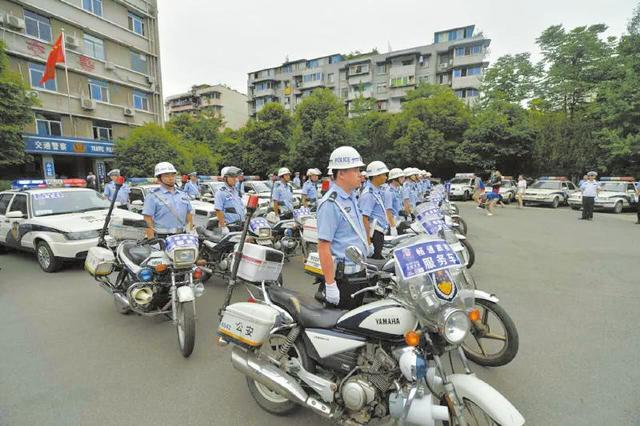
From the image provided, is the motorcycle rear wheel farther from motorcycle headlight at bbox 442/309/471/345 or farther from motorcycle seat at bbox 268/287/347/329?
motorcycle headlight at bbox 442/309/471/345

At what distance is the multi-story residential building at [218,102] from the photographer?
61.8 meters

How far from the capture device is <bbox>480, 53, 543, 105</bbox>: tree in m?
29.9

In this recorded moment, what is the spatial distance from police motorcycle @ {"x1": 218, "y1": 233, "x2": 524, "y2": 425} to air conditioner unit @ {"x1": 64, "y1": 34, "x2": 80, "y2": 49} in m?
26.5

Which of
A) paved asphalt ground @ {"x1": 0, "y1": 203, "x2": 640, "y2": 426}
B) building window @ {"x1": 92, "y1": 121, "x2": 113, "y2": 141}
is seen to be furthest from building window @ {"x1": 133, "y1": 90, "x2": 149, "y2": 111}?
paved asphalt ground @ {"x1": 0, "y1": 203, "x2": 640, "y2": 426}

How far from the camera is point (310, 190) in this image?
38.5 feet

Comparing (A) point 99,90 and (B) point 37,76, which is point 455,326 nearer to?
(B) point 37,76

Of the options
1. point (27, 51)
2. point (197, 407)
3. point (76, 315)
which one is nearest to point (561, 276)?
point (197, 407)

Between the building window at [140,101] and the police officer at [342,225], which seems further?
the building window at [140,101]

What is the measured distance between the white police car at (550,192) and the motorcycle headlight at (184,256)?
2038 centimetres

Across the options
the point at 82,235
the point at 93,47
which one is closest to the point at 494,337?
the point at 82,235

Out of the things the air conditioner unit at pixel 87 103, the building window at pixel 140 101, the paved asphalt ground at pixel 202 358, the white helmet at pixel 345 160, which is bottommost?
the paved asphalt ground at pixel 202 358

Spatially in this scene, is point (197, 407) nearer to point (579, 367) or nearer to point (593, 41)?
point (579, 367)

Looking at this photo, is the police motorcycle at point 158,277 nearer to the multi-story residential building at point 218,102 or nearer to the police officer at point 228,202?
the police officer at point 228,202

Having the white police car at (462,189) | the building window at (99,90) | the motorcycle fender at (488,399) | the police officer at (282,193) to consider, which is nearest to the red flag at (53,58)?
the building window at (99,90)
